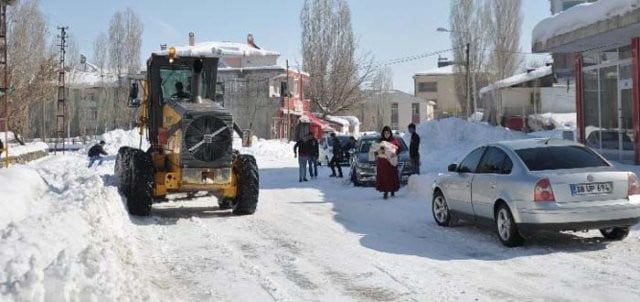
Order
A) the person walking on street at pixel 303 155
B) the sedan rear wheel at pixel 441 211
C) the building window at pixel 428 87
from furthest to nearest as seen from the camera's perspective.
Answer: the building window at pixel 428 87, the person walking on street at pixel 303 155, the sedan rear wheel at pixel 441 211

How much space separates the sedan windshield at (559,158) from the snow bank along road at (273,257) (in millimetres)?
1068

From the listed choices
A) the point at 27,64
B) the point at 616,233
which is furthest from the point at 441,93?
the point at 616,233

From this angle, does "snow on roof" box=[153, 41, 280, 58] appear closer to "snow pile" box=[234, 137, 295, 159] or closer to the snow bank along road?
"snow pile" box=[234, 137, 295, 159]

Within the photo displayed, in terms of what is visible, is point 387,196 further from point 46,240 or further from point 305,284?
point 46,240

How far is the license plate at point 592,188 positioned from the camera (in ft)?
29.4

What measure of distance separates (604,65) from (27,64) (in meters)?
35.9

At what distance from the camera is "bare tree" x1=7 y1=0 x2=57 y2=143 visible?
37.4 meters

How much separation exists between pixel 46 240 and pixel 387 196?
10604mm

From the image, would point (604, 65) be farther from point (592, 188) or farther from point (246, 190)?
point (592, 188)

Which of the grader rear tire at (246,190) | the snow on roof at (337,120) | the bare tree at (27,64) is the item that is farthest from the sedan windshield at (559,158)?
the snow on roof at (337,120)

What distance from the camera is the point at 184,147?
12539 millimetres

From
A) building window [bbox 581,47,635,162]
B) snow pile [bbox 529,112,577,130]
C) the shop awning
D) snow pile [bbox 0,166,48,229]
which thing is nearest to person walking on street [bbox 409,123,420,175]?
the shop awning

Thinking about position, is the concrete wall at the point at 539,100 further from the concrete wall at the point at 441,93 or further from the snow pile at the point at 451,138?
the concrete wall at the point at 441,93

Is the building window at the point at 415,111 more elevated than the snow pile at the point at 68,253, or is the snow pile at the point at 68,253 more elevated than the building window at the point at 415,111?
the building window at the point at 415,111
